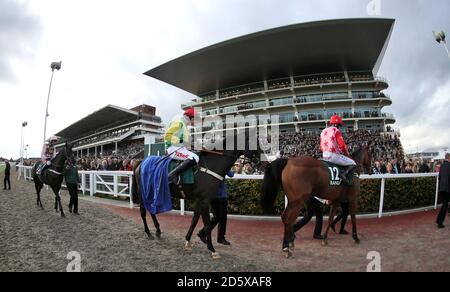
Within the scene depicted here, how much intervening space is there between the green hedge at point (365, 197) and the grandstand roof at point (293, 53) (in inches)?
1311

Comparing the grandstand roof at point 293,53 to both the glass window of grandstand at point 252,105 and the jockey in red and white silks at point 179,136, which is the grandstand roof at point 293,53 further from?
the jockey in red and white silks at point 179,136

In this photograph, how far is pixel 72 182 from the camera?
738cm

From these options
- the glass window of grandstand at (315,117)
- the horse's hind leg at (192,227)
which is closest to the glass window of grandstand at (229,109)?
the glass window of grandstand at (315,117)

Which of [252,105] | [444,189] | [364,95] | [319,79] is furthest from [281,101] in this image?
[444,189]

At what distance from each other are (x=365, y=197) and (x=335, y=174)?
269 centimetres

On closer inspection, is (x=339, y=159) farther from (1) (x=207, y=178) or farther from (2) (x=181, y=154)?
(2) (x=181, y=154)

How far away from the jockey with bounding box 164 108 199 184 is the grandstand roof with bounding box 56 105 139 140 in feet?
172

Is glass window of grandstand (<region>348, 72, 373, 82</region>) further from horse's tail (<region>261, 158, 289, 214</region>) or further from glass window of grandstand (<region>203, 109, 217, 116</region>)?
horse's tail (<region>261, 158, 289, 214</region>)

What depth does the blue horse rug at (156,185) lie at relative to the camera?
4406 mm

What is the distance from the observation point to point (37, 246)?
4.13m

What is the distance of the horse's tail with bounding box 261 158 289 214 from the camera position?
4332 millimetres
